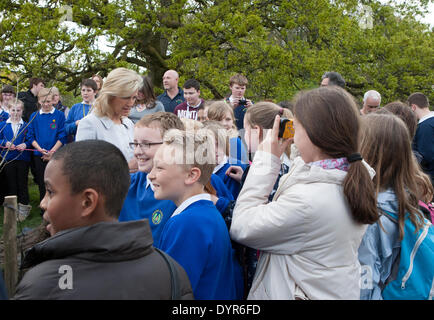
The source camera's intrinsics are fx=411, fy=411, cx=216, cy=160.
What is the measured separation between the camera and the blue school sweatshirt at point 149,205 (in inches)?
93.0

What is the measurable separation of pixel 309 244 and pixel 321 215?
5.4 inches

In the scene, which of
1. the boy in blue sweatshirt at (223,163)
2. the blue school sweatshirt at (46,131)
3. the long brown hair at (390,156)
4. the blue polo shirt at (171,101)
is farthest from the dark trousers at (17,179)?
the long brown hair at (390,156)

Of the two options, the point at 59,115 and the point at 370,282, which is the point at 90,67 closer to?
the point at 59,115

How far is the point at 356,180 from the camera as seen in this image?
Answer: 5.76ft

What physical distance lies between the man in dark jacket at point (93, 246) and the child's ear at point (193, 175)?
0.55 metres

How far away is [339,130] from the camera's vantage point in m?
1.83

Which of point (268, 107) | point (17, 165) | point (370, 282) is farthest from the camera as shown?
point (17, 165)

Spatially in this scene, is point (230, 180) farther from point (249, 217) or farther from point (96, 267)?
point (96, 267)

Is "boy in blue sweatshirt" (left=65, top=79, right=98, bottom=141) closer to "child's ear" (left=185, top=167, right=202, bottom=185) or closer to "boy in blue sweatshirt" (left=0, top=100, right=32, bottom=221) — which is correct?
"boy in blue sweatshirt" (left=0, top=100, right=32, bottom=221)

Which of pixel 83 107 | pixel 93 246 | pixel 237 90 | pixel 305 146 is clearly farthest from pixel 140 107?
pixel 93 246

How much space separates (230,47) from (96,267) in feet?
36.6

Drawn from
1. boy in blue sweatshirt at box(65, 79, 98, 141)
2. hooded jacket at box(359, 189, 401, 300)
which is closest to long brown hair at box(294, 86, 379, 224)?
hooded jacket at box(359, 189, 401, 300)

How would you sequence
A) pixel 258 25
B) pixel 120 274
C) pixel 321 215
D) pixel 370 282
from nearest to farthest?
pixel 120 274 → pixel 321 215 → pixel 370 282 → pixel 258 25

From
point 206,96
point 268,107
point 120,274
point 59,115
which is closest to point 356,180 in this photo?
point 120,274
